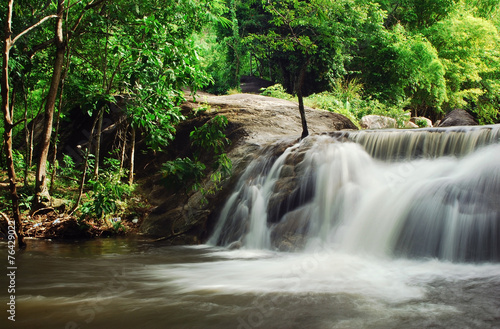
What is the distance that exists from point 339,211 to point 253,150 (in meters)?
2.89

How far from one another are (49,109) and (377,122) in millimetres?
9975

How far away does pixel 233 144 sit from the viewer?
336 inches

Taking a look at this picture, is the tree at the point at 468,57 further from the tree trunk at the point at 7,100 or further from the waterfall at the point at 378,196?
the tree trunk at the point at 7,100

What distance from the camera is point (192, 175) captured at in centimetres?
670

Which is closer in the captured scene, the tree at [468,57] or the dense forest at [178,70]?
the dense forest at [178,70]

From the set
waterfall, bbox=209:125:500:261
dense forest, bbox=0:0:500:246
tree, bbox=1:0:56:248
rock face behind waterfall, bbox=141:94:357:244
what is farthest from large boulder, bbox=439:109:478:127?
tree, bbox=1:0:56:248

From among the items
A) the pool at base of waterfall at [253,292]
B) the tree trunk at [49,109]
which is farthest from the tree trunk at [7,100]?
the tree trunk at [49,109]

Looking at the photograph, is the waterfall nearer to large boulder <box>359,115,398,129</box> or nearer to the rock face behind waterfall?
the rock face behind waterfall

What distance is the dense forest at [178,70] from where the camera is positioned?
6.00 m

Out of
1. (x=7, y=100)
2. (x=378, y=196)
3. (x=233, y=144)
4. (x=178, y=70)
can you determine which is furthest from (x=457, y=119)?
(x=7, y=100)

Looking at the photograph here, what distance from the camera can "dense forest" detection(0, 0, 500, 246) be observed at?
5996mm

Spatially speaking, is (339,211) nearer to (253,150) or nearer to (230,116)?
(253,150)

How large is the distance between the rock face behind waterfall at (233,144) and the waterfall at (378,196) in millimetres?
388

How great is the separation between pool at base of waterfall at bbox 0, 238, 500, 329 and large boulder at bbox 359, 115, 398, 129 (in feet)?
26.7
